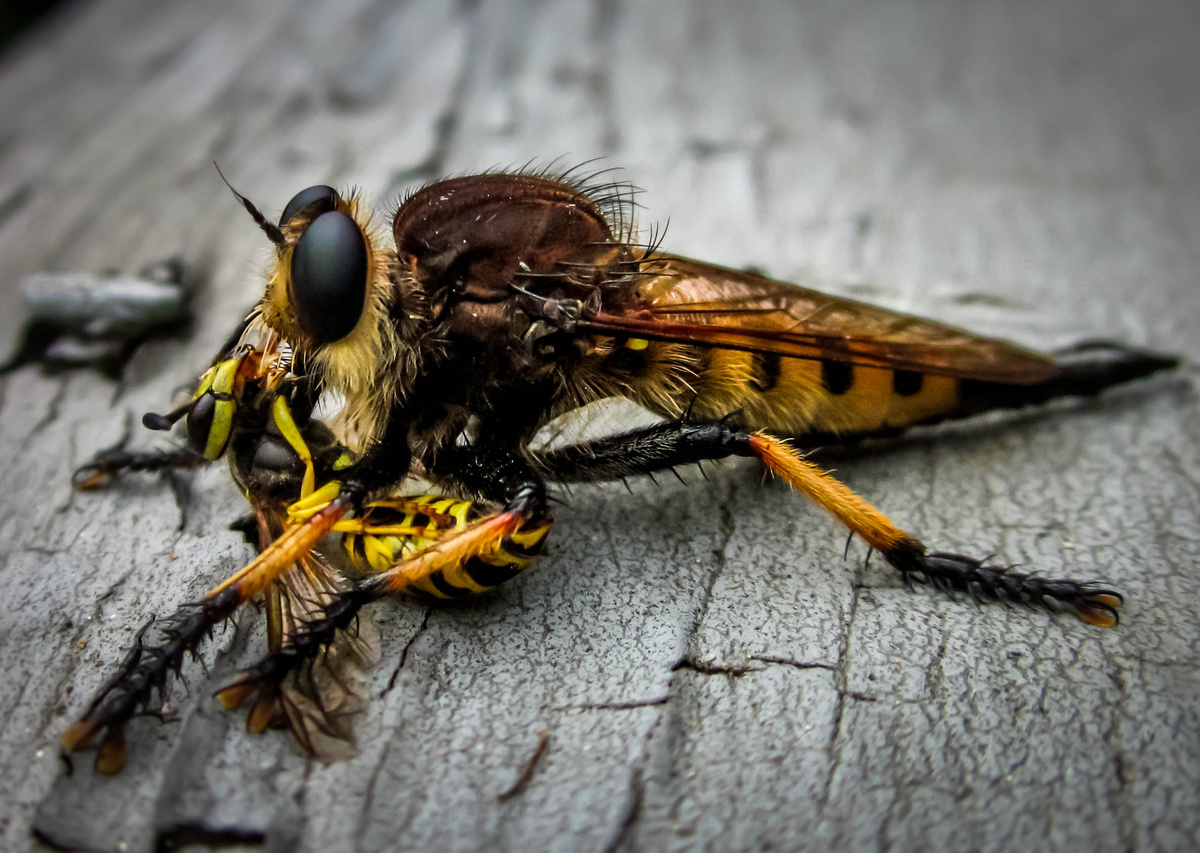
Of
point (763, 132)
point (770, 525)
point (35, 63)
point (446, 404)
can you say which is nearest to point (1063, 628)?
point (770, 525)

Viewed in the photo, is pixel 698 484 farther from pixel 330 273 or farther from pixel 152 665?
pixel 152 665

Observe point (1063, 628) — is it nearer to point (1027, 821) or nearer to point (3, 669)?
point (1027, 821)

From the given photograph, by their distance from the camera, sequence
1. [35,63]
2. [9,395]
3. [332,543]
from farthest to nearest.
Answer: [35,63]
[9,395]
[332,543]

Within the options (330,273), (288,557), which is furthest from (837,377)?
(288,557)

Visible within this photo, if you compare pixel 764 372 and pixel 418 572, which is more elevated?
pixel 764 372

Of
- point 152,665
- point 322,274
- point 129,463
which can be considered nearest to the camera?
point 152,665

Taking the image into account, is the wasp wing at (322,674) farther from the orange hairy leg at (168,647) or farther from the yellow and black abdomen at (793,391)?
the yellow and black abdomen at (793,391)

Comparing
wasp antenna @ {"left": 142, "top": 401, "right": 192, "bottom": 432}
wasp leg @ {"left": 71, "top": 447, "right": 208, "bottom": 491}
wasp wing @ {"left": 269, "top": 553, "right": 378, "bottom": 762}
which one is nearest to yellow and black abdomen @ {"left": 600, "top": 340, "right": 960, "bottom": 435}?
wasp wing @ {"left": 269, "top": 553, "right": 378, "bottom": 762}
